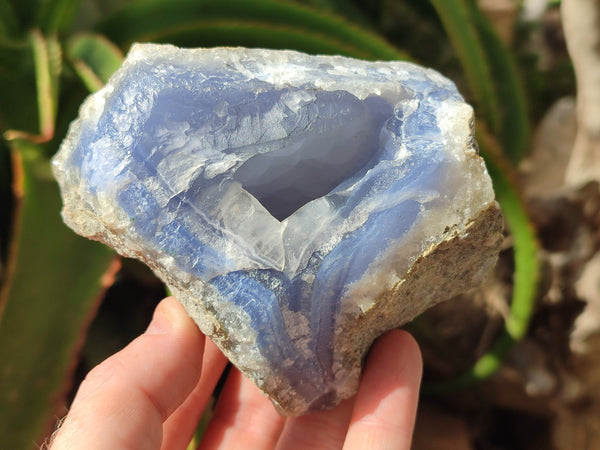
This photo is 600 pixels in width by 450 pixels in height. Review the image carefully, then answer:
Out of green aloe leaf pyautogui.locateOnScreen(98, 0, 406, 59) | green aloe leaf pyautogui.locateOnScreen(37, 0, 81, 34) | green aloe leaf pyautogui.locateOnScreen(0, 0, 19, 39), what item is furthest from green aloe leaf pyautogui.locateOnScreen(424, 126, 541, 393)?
green aloe leaf pyautogui.locateOnScreen(0, 0, 19, 39)

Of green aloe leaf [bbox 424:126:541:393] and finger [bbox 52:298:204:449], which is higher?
finger [bbox 52:298:204:449]

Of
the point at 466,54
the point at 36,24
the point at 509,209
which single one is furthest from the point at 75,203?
the point at 466,54

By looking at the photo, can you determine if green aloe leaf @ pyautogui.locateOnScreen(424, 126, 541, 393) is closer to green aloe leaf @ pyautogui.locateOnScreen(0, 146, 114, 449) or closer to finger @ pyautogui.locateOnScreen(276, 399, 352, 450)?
finger @ pyautogui.locateOnScreen(276, 399, 352, 450)

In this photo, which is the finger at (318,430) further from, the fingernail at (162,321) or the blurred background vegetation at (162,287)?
the blurred background vegetation at (162,287)

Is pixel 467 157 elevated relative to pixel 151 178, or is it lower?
lower

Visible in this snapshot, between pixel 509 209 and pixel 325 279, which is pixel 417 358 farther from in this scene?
pixel 509 209

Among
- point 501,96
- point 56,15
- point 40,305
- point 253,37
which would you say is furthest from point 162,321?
point 501,96

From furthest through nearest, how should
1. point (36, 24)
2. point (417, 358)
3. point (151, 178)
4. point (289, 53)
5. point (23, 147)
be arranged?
point (36, 24) → point (23, 147) → point (417, 358) → point (289, 53) → point (151, 178)
